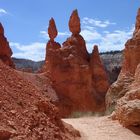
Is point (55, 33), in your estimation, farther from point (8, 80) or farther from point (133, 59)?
point (8, 80)

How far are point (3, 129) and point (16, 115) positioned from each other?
114 cm

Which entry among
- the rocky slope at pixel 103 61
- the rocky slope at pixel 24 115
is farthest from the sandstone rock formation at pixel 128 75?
the rocky slope at pixel 103 61

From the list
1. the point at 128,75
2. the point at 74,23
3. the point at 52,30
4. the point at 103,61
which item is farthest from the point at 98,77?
the point at 103,61

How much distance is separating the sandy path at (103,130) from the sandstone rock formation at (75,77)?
25.0m

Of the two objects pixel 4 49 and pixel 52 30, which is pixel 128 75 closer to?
pixel 4 49

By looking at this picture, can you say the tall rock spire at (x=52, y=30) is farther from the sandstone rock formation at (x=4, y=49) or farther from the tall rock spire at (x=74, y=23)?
the sandstone rock formation at (x=4, y=49)

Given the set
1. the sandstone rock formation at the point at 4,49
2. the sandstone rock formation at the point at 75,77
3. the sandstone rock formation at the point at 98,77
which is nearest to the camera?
the sandstone rock formation at the point at 4,49

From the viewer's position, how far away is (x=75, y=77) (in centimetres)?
4003

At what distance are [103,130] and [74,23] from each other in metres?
31.5

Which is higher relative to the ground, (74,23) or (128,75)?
(74,23)

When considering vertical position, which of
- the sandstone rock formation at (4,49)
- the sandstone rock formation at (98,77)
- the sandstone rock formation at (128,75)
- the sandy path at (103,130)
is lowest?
the sandy path at (103,130)

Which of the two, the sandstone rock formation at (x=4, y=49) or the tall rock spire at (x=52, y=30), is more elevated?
the tall rock spire at (x=52, y=30)

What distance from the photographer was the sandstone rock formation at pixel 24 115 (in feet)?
24.6

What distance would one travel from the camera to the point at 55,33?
1753 inches
